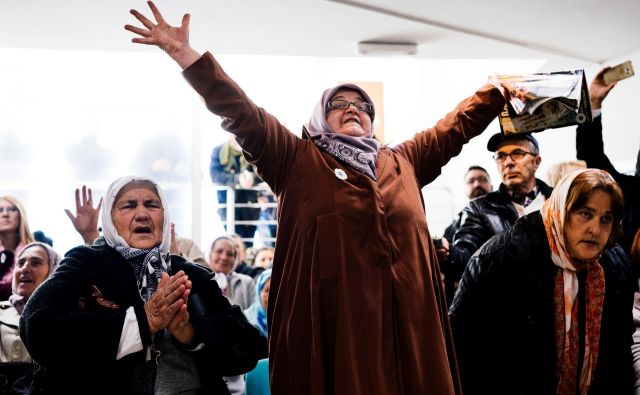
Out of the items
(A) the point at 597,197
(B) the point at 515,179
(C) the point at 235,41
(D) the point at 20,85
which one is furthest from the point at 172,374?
(D) the point at 20,85

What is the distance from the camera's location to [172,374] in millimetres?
2379

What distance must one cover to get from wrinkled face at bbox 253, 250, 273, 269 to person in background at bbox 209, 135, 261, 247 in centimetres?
112

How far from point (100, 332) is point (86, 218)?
3.09ft

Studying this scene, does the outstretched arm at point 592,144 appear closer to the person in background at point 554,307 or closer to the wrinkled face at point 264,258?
the person in background at point 554,307

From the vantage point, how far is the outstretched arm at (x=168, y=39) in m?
2.24

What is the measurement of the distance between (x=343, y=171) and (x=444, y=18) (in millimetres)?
3615

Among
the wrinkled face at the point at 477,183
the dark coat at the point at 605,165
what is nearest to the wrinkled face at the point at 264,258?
the wrinkled face at the point at 477,183

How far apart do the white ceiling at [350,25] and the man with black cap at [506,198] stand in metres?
2.04

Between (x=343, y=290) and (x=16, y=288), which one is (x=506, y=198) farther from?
(x=16, y=288)

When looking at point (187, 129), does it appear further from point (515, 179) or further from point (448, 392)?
point (448, 392)

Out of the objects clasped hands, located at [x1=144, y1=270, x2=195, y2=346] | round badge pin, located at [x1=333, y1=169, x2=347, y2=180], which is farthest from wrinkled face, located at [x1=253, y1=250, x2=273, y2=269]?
round badge pin, located at [x1=333, y1=169, x2=347, y2=180]

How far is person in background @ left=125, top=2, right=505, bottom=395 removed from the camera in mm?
2195

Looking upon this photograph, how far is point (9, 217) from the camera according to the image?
4250mm

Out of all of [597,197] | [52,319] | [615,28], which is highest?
[615,28]
